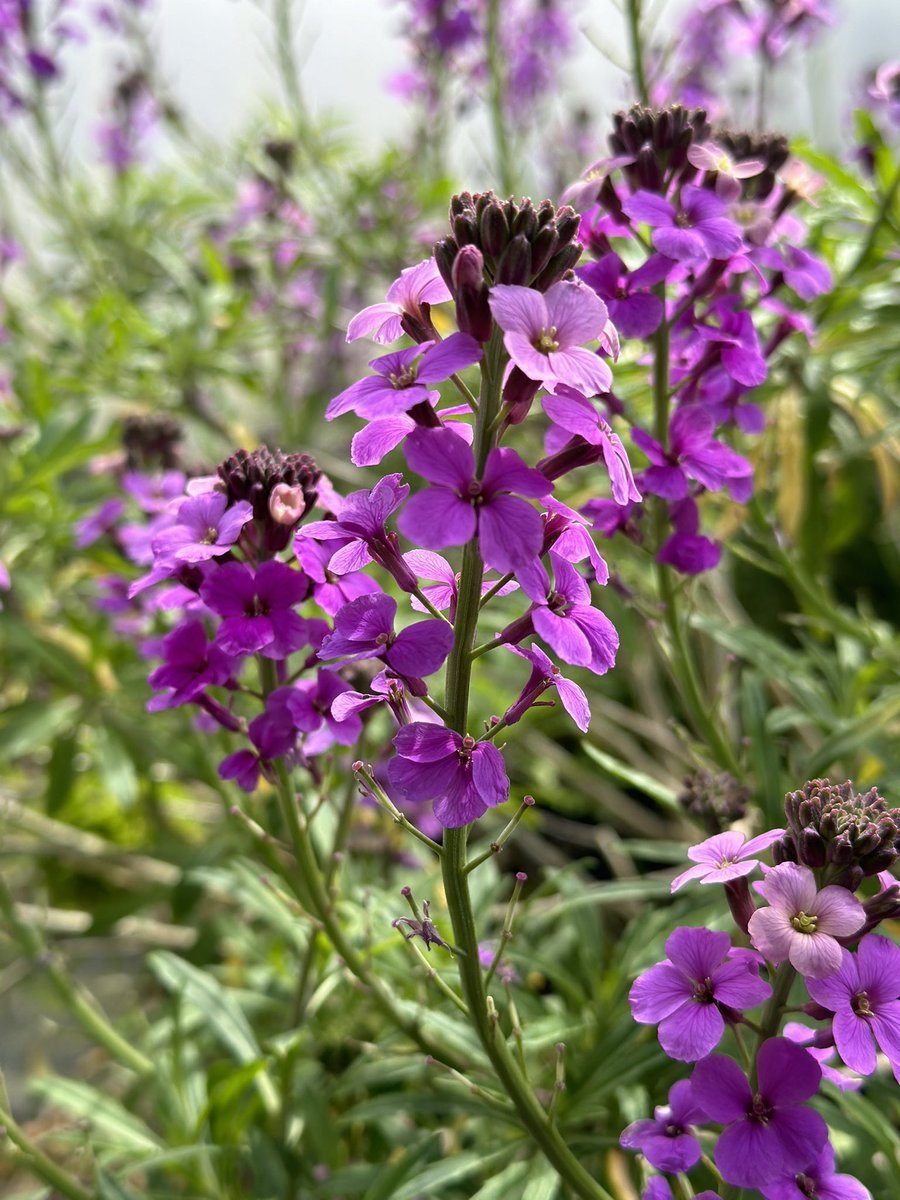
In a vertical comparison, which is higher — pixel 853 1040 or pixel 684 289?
pixel 684 289

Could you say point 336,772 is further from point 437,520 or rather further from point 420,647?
point 437,520

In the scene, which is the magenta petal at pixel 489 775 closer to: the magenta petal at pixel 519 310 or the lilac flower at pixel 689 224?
the magenta petal at pixel 519 310

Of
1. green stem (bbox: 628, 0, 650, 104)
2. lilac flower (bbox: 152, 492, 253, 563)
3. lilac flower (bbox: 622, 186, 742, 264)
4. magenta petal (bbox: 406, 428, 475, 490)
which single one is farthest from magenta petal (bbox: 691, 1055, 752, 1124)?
green stem (bbox: 628, 0, 650, 104)

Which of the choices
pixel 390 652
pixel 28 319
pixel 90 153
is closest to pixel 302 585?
pixel 390 652

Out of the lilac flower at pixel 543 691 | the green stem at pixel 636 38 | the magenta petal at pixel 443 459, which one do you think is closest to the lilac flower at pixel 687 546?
the lilac flower at pixel 543 691

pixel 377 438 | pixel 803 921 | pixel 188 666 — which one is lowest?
pixel 803 921

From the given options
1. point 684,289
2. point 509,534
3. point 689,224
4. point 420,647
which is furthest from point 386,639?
point 684,289

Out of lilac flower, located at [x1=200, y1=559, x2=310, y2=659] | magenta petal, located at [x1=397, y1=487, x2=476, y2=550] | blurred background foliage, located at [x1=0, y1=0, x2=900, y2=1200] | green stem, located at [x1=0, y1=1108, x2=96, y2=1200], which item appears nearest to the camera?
magenta petal, located at [x1=397, y1=487, x2=476, y2=550]

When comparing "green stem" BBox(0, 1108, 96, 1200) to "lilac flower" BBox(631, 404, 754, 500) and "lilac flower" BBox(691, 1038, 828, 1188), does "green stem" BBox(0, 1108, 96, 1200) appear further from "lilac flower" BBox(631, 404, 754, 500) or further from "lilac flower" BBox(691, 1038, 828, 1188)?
"lilac flower" BBox(631, 404, 754, 500)
